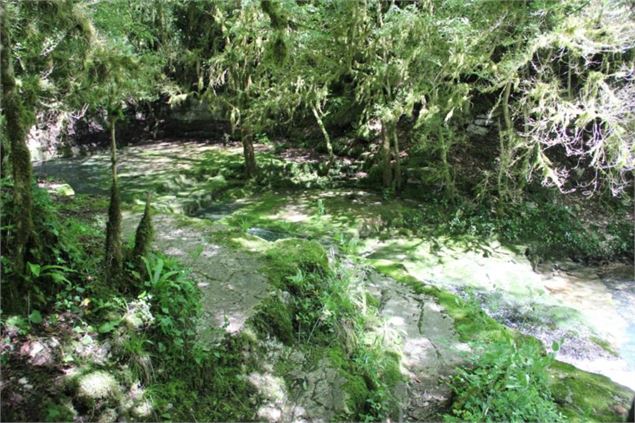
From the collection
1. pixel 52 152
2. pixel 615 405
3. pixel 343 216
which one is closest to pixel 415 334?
pixel 615 405

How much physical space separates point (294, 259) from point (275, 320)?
865 mm

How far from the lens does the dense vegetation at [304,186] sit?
2695mm

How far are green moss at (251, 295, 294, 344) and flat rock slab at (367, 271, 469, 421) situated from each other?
998 mm

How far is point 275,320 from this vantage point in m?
3.48

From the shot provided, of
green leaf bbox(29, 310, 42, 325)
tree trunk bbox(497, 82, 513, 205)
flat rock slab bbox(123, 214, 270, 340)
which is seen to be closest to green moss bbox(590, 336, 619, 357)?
tree trunk bbox(497, 82, 513, 205)

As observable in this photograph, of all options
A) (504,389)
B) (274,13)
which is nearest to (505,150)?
(274,13)

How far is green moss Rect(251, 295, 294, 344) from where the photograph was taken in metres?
3.38

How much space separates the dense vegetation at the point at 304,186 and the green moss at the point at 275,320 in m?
0.02

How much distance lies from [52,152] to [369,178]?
9.96 m

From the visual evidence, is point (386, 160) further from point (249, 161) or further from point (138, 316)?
point (138, 316)

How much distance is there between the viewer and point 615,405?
396cm

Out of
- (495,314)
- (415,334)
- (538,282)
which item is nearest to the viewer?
(415,334)

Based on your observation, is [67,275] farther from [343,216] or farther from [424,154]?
[424,154]

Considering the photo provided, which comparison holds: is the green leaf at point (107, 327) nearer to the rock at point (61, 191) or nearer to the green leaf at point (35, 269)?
the green leaf at point (35, 269)
